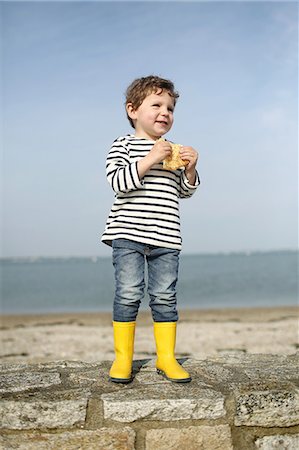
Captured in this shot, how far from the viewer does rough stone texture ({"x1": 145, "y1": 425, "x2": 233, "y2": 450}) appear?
9.63ft

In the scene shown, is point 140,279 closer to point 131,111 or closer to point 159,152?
point 159,152

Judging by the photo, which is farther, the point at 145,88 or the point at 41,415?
the point at 145,88

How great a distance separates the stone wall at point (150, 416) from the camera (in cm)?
291

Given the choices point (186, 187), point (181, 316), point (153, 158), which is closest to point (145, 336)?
point (181, 316)

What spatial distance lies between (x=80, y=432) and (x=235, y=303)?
17.3 meters

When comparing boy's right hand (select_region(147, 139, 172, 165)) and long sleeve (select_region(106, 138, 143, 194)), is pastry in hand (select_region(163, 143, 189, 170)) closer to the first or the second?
boy's right hand (select_region(147, 139, 172, 165))

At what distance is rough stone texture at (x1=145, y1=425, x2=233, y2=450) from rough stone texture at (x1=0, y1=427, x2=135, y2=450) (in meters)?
0.13

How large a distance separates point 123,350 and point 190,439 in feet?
2.25

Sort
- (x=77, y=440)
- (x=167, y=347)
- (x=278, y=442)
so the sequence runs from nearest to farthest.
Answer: (x=77, y=440) < (x=278, y=442) < (x=167, y=347)

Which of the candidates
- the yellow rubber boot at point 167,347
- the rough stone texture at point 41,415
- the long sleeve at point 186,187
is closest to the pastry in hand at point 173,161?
the long sleeve at point 186,187

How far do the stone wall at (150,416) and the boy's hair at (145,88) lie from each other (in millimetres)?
1857

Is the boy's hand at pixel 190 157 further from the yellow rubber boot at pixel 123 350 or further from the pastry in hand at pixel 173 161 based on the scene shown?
the yellow rubber boot at pixel 123 350

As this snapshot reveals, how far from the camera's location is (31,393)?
3.09 m

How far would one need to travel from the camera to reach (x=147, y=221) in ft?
10.8
